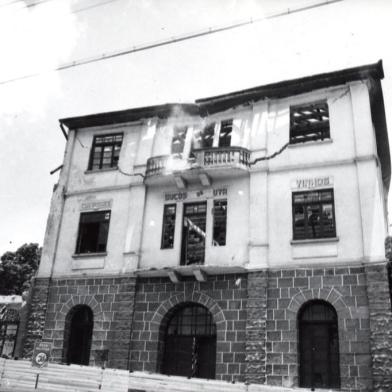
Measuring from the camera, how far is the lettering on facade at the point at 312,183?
53.9 feet

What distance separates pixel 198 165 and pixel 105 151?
5.33 m

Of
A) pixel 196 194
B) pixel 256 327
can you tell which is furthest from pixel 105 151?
pixel 256 327

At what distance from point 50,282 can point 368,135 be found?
43.8 ft

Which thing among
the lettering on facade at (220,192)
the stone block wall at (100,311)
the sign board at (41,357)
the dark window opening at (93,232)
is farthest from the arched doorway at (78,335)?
the lettering on facade at (220,192)

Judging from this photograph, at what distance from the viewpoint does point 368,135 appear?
16.4 metres

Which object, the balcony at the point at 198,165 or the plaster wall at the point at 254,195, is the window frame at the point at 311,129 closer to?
the plaster wall at the point at 254,195

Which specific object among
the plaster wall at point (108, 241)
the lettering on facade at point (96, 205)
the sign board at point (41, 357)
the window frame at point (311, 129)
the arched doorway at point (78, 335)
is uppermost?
the window frame at point (311, 129)

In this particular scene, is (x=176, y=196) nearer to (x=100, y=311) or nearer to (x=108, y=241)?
(x=108, y=241)

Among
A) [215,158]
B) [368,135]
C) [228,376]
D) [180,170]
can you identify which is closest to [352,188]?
[368,135]

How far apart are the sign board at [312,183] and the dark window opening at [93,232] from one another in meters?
7.75

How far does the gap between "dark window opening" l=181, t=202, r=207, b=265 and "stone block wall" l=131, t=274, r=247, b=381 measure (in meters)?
0.92

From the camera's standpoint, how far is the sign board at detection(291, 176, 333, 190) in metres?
16.4

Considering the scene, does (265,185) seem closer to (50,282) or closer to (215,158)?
(215,158)

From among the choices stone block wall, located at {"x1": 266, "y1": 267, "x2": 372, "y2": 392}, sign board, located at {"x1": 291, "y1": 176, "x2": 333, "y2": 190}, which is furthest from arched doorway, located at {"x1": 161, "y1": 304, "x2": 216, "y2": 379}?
sign board, located at {"x1": 291, "y1": 176, "x2": 333, "y2": 190}
